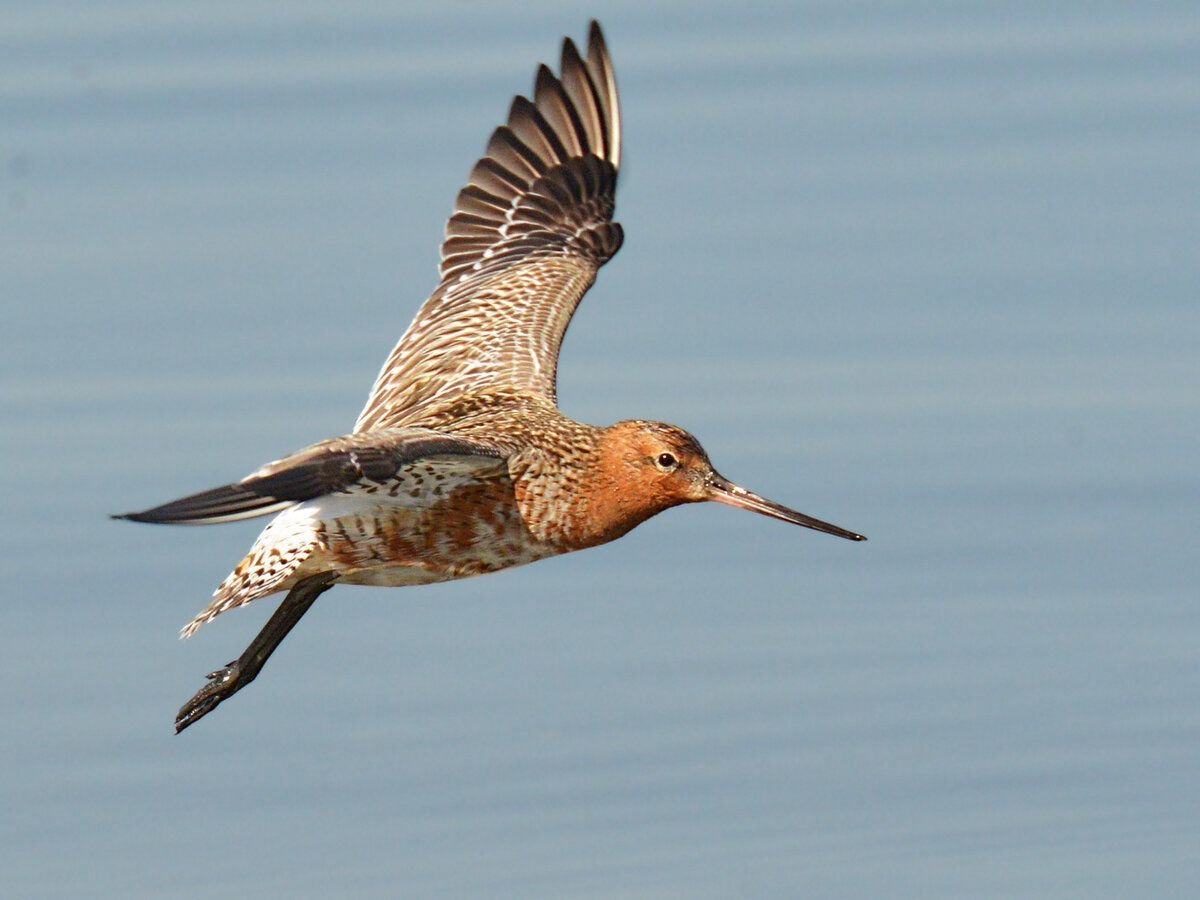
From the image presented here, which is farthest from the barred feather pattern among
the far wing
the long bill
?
the long bill

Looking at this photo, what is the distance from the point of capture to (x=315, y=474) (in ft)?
26.1

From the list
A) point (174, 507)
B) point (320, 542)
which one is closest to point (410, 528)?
point (320, 542)

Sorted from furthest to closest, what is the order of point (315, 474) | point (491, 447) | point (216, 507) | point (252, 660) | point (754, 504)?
point (252, 660), point (754, 504), point (491, 447), point (315, 474), point (216, 507)

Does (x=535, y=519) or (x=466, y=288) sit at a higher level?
(x=466, y=288)

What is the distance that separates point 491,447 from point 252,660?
1.47m

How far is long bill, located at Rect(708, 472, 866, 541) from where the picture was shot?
9.40 meters

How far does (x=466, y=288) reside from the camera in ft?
37.7

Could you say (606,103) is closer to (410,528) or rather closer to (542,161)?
(542,161)

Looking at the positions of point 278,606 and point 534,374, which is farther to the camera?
point 534,374

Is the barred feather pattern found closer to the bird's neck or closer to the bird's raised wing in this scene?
the bird's neck

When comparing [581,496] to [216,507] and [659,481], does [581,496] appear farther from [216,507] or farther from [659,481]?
[216,507]

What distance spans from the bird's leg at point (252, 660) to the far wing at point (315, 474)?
1227 mm

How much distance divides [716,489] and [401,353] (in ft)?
7.21

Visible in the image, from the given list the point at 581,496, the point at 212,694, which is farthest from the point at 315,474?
the point at 212,694
